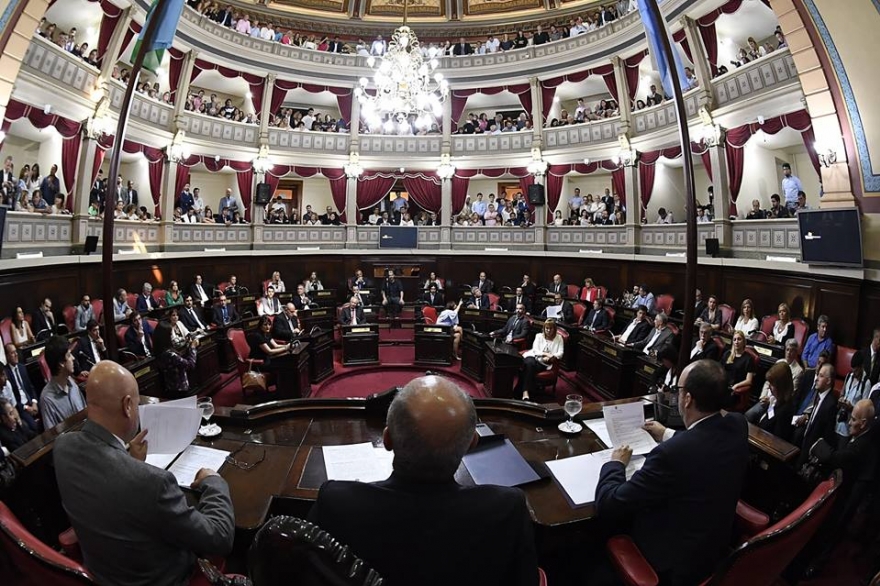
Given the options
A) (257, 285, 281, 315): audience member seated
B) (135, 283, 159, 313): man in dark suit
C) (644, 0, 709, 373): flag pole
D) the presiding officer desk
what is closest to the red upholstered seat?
the presiding officer desk

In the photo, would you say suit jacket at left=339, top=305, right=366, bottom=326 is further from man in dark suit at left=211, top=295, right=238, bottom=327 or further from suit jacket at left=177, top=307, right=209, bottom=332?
suit jacket at left=177, top=307, right=209, bottom=332

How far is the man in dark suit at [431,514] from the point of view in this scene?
1218mm

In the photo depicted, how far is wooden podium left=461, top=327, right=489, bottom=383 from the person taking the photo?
27.2 feet

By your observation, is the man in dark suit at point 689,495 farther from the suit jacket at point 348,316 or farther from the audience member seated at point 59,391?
the suit jacket at point 348,316

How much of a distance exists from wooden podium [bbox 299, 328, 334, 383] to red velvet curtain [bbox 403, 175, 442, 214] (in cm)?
845

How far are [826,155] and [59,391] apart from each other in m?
11.1

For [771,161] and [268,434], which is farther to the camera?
[771,161]

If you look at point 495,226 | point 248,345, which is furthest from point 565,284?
point 248,345

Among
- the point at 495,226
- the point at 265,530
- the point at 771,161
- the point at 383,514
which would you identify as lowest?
Answer: the point at 383,514

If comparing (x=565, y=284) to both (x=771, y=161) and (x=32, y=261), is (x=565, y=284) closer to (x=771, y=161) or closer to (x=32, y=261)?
(x=771, y=161)

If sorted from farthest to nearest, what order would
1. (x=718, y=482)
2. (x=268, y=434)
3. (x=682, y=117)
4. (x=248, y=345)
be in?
(x=248, y=345) → (x=682, y=117) → (x=268, y=434) → (x=718, y=482)

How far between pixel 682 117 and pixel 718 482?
330 cm

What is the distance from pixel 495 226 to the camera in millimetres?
15250

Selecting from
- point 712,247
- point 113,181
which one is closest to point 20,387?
point 113,181
